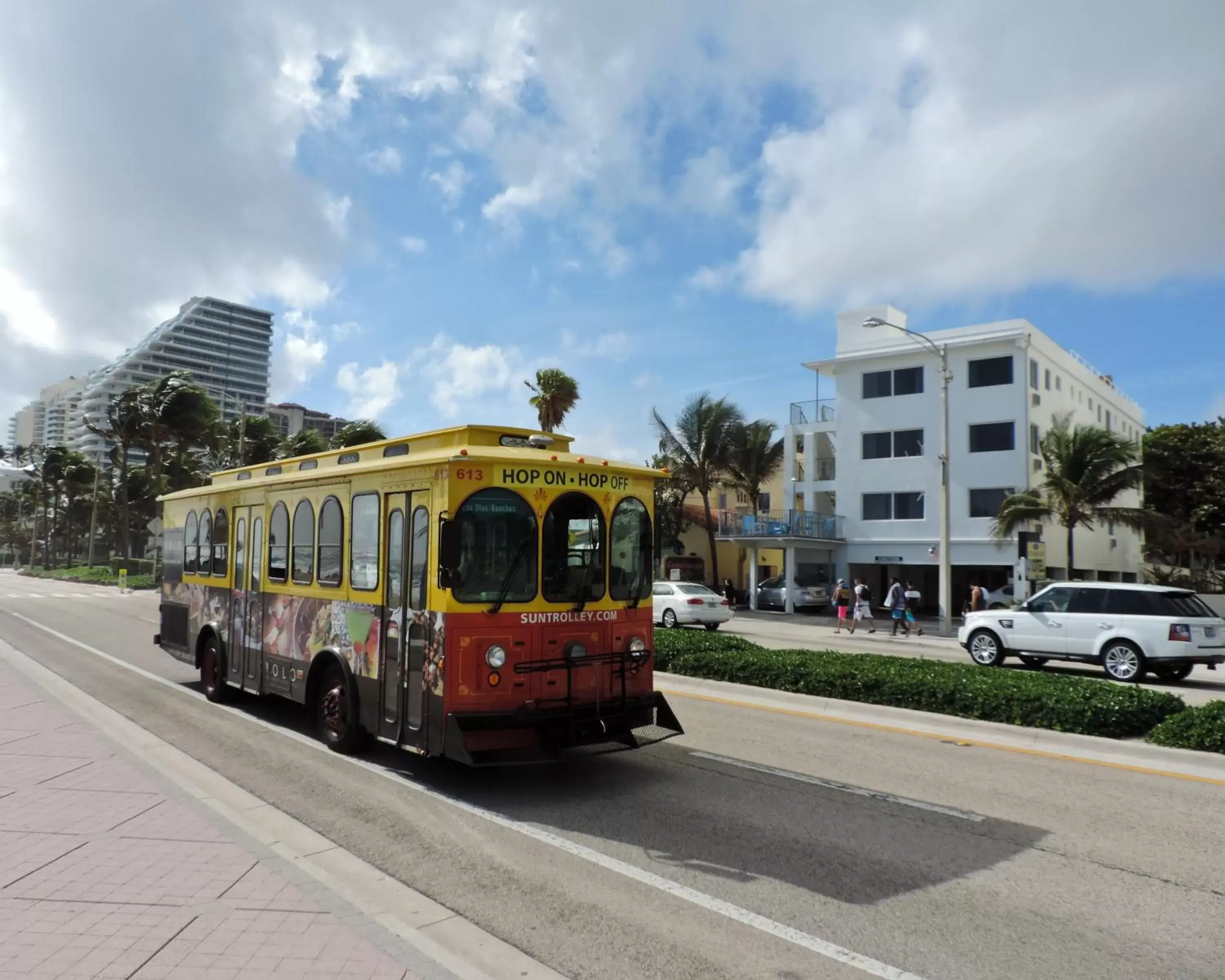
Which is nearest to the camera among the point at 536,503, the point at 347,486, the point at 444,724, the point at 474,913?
the point at 474,913

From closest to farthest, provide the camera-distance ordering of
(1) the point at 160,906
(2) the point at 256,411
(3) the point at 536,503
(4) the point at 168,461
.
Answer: (1) the point at 160,906, (3) the point at 536,503, (4) the point at 168,461, (2) the point at 256,411

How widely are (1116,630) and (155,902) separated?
16360 millimetres

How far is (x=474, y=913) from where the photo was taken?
4953mm

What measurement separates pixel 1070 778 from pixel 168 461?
192ft

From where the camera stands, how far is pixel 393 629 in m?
7.75

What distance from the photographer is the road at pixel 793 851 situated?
14.9 feet

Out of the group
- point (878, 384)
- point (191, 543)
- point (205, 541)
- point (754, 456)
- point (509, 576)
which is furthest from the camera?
point (754, 456)

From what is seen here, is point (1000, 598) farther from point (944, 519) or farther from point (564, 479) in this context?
point (564, 479)

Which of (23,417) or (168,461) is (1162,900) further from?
(23,417)

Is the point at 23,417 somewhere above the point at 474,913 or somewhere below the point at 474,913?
above

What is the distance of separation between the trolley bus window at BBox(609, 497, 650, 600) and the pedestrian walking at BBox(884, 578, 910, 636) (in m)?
20.1

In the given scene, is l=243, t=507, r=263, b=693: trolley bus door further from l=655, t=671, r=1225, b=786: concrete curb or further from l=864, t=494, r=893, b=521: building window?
l=864, t=494, r=893, b=521: building window

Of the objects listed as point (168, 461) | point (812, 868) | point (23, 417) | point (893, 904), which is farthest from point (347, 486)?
point (23, 417)

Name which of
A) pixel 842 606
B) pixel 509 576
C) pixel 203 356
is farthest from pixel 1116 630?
pixel 203 356
